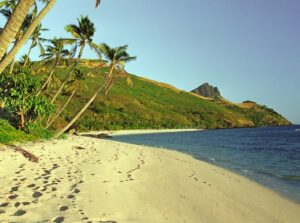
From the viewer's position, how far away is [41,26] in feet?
127

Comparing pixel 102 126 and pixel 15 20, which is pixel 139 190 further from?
pixel 102 126

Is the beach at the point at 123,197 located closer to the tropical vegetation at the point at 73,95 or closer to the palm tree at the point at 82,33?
the tropical vegetation at the point at 73,95

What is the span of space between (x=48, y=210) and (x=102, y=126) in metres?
94.7

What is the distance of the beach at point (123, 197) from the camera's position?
802cm

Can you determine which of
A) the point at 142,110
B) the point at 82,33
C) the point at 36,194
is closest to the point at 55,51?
the point at 82,33

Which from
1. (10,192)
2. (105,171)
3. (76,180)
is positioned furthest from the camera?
(105,171)

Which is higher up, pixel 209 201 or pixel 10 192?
pixel 209 201

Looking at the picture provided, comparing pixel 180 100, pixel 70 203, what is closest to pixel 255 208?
pixel 70 203

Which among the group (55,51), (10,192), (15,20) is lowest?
(10,192)

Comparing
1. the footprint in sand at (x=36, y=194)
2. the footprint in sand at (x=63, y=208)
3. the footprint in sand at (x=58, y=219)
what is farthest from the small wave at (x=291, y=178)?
the footprint in sand at (x=58, y=219)

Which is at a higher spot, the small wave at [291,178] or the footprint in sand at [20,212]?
the small wave at [291,178]

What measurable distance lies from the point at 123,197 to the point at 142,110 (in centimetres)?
12443

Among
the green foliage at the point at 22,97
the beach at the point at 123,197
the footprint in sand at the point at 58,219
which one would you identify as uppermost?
the green foliage at the point at 22,97

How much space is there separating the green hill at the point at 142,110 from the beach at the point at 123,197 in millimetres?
71487
